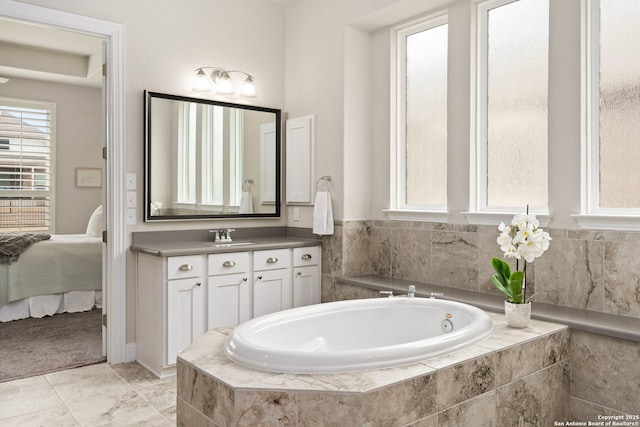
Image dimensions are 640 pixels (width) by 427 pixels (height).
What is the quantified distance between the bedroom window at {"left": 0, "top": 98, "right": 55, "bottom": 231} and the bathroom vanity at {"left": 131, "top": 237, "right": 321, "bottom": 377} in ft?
12.5

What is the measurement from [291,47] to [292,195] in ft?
4.19

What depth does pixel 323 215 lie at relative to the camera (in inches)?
149

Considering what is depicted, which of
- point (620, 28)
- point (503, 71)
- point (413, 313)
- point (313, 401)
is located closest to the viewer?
point (313, 401)

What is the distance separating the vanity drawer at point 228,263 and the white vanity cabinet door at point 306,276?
18.1 inches

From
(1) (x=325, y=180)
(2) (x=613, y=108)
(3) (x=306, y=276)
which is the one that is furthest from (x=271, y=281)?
(2) (x=613, y=108)

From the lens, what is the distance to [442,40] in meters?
3.55

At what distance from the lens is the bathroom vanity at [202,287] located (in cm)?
312

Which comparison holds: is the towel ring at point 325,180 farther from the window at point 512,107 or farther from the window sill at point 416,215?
the window at point 512,107

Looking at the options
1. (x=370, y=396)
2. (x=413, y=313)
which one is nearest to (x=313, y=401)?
(x=370, y=396)

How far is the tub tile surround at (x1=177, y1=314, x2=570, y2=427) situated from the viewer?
5.40 feet

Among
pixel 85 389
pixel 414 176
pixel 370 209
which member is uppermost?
pixel 414 176

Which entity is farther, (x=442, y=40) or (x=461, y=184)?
A: (x=442, y=40)

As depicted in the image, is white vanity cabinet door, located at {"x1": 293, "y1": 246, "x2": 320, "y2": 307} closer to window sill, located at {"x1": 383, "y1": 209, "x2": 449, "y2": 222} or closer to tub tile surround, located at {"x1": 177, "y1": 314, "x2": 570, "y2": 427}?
window sill, located at {"x1": 383, "y1": 209, "x2": 449, "y2": 222}

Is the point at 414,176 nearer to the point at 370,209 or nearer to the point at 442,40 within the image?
the point at 370,209
